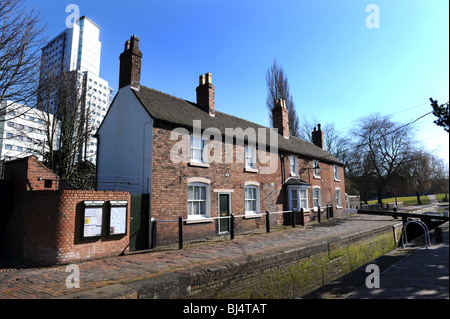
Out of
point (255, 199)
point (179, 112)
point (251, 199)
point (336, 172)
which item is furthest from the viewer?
point (336, 172)

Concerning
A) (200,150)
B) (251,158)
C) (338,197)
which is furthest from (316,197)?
(200,150)

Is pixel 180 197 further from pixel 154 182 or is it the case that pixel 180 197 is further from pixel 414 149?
pixel 414 149

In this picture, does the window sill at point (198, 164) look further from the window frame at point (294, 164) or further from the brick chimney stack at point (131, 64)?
the window frame at point (294, 164)

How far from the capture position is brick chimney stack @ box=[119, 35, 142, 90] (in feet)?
40.6

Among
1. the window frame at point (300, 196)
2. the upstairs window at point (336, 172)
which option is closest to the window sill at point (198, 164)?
the window frame at point (300, 196)

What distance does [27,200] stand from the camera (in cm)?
817

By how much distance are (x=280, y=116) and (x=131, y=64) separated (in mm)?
11996

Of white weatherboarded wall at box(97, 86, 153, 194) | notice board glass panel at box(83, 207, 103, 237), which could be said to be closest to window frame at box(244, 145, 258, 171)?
white weatherboarded wall at box(97, 86, 153, 194)

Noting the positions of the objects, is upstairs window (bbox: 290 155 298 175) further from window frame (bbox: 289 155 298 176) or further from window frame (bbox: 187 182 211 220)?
window frame (bbox: 187 182 211 220)

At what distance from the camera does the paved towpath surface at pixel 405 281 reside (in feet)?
16.7

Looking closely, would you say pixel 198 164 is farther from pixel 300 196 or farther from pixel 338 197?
pixel 338 197

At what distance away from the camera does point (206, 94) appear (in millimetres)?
15523
